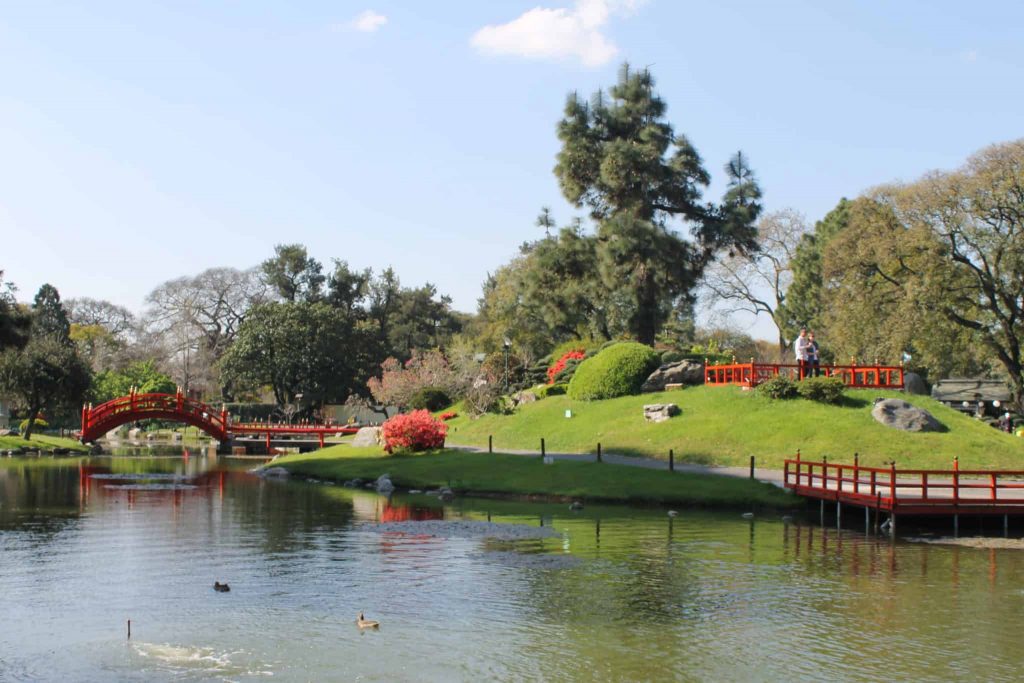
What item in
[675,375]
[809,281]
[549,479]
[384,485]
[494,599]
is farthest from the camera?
[809,281]

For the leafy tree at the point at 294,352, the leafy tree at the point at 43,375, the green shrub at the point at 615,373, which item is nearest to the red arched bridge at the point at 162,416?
the leafy tree at the point at 43,375

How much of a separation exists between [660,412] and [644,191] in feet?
63.0

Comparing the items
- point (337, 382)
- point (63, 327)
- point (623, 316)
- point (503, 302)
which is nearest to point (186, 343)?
point (63, 327)

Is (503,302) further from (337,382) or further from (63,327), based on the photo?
(63,327)

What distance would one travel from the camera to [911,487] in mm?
30359

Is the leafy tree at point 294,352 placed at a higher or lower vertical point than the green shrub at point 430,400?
higher

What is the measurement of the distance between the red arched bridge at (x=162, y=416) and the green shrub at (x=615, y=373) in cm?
1878

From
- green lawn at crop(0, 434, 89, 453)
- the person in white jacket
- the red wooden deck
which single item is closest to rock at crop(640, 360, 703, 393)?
the person in white jacket

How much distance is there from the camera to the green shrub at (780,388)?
4825 centimetres

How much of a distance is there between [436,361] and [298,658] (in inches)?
2355

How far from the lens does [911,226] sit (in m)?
57.8

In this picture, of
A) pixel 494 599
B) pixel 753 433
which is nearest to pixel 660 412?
pixel 753 433

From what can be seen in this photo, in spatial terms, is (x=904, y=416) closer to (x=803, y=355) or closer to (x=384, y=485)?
(x=803, y=355)

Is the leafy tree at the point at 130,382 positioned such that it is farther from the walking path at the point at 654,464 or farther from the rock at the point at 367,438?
the walking path at the point at 654,464
